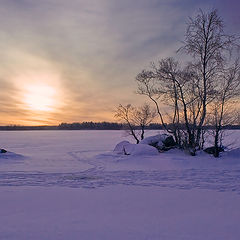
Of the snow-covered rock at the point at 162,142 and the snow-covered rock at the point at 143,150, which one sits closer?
the snow-covered rock at the point at 143,150

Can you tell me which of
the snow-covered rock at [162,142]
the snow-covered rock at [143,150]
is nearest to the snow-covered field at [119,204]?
the snow-covered rock at [143,150]

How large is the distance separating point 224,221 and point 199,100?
42.4 feet

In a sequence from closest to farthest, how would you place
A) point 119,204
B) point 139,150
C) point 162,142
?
point 119,204
point 139,150
point 162,142

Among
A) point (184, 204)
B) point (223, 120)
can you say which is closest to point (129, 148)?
point (223, 120)

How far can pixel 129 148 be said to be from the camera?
16.5 m

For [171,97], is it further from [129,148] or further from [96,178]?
[96,178]

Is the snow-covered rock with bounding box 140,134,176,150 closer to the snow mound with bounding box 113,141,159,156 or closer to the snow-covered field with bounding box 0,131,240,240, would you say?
the snow mound with bounding box 113,141,159,156

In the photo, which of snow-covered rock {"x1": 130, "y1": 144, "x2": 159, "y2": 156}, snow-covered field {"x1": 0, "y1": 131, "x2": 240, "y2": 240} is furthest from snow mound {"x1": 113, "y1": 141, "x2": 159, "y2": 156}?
snow-covered field {"x1": 0, "y1": 131, "x2": 240, "y2": 240}

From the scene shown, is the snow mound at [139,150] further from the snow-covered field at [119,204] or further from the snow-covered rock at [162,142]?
the snow-covered field at [119,204]

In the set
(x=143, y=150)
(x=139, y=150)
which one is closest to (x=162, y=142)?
(x=143, y=150)

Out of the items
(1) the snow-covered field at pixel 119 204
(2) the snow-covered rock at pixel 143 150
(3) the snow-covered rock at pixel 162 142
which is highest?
(3) the snow-covered rock at pixel 162 142

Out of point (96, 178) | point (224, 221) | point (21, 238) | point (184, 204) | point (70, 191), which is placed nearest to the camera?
point (21, 238)

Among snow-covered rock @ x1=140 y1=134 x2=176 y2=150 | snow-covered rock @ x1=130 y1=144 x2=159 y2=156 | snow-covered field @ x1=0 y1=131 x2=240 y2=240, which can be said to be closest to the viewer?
snow-covered field @ x1=0 y1=131 x2=240 y2=240

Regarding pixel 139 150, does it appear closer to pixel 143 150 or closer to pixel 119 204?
pixel 143 150
